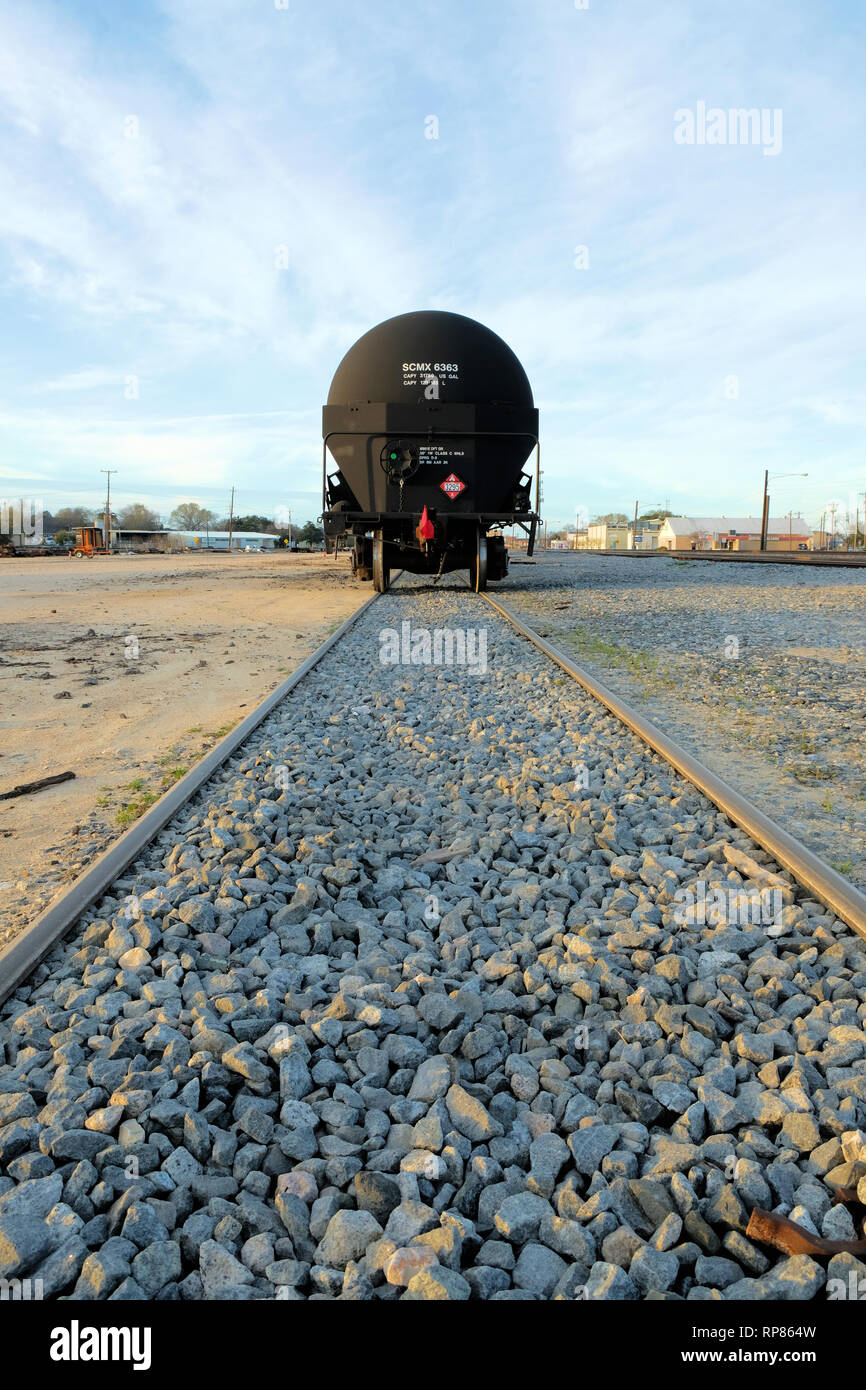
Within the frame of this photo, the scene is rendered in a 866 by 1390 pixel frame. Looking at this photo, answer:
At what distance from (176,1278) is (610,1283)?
0.83 m

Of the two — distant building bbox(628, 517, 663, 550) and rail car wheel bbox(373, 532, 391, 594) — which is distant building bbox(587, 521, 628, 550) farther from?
rail car wheel bbox(373, 532, 391, 594)

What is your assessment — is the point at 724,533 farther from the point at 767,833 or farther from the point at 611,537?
the point at 767,833

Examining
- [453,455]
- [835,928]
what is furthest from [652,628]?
[835,928]

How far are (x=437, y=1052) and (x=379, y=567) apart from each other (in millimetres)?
13962

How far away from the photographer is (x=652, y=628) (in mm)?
11570

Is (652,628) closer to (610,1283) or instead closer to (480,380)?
(480,380)

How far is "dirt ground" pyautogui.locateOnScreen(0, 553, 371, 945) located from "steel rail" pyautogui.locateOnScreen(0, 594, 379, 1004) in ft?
0.85

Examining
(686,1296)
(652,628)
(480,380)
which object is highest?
(480,380)

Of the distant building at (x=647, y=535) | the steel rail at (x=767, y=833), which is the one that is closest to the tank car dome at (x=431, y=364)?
the steel rail at (x=767, y=833)

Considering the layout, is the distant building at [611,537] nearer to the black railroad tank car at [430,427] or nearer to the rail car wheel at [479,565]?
the rail car wheel at [479,565]

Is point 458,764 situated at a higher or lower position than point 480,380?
lower

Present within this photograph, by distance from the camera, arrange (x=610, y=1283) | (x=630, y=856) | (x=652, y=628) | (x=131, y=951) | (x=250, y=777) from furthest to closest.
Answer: (x=652, y=628) < (x=250, y=777) < (x=630, y=856) < (x=131, y=951) < (x=610, y=1283)

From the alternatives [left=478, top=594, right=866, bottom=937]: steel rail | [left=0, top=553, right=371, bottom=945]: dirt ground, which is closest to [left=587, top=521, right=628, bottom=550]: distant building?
[left=0, top=553, right=371, bottom=945]: dirt ground

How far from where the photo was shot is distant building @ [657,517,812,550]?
109 meters
